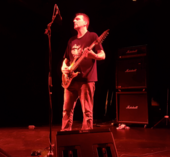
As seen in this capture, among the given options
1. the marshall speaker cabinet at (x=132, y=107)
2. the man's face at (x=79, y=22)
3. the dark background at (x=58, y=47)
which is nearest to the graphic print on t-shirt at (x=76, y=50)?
the man's face at (x=79, y=22)

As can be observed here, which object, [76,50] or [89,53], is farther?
[76,50]

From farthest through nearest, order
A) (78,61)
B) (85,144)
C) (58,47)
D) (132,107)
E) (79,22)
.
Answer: (58,47), (132,107), (79,22), (78,61), (85,144)

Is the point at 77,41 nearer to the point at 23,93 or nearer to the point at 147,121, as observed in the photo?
the point at 147,121

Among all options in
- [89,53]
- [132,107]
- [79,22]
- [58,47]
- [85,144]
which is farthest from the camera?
[58,47]

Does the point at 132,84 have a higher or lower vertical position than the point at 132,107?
higher

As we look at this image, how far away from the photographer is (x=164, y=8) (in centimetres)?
527

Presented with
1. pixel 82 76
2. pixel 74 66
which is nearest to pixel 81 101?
pixel 82 76

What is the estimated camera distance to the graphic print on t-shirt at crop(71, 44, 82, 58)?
266 cm

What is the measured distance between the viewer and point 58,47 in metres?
5.81

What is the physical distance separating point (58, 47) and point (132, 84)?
2.38m

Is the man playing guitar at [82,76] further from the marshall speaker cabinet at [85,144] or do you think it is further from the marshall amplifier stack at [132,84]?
the marshall amplifier stack at [132,84]

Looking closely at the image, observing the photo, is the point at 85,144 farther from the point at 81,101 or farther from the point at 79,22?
the point at 79,22

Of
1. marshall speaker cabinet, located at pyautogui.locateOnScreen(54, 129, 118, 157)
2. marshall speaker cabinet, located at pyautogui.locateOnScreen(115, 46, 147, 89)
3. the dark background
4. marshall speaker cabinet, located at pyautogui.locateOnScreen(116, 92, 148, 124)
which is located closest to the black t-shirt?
marshall speaker cabinet, located at pyautogui.locateOnScreen(54, 129, 118, 157)

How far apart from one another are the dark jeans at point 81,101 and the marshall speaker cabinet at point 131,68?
212 centimetres
